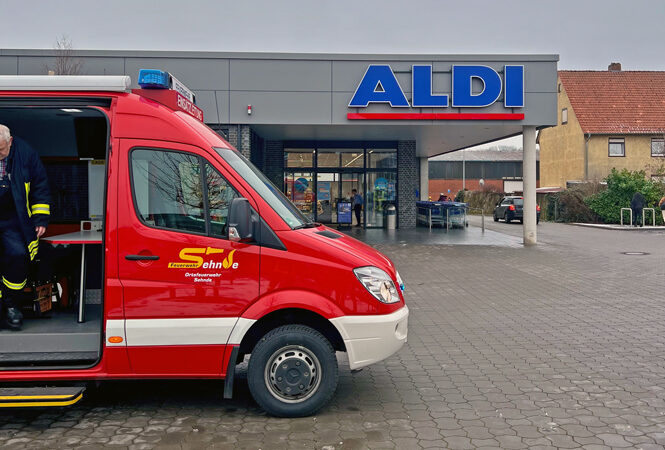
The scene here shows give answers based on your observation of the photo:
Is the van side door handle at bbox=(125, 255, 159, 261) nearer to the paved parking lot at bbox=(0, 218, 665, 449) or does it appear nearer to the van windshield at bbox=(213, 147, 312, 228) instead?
the van windshield at bbox=(213, 147, 312, 228)

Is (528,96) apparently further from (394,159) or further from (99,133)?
(99,133)

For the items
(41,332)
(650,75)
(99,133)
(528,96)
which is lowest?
(41,332)

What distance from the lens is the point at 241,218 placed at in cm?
440

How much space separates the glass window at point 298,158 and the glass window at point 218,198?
72.5ft

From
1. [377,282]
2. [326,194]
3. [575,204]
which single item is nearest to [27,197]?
[377,282]

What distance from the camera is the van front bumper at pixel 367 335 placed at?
462 cm

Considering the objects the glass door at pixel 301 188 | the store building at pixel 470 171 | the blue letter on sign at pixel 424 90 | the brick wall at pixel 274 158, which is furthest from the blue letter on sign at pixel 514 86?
the store building at pixel 470 171

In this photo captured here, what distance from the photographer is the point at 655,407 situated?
16.3ft

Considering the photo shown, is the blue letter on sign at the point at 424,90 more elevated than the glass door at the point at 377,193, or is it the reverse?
the blue letter on sign at the point at 424,90

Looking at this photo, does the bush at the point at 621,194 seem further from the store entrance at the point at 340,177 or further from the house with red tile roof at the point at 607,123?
the store entrance at the point at 340,177

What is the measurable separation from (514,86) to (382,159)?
9.03 meters

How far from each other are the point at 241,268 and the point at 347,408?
1.46m

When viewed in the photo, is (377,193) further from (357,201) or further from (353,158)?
(353,158)

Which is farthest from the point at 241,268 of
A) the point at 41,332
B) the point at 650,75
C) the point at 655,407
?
the point at 650,75
